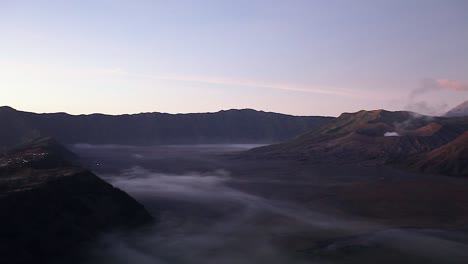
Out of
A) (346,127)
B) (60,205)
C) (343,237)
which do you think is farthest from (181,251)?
(346,127)

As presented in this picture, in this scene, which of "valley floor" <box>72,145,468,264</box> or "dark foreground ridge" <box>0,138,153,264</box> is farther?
"valley floor" <box>72,145,468,264</box>

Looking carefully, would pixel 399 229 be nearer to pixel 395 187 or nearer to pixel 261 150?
pixel 395 187

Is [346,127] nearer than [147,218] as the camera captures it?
No

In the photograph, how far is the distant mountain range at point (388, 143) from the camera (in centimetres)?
7744

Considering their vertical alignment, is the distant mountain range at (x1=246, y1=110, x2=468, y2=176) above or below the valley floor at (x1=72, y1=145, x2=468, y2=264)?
above

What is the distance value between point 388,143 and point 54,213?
307ft

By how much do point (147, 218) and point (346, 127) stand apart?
110 m

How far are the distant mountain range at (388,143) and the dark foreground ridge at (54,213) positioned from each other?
188 feet

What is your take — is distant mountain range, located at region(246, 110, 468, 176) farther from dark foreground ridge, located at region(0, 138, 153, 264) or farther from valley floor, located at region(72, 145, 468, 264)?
dark foreground ridge, located at region(0, 138, 153, 264)

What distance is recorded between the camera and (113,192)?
34.7m

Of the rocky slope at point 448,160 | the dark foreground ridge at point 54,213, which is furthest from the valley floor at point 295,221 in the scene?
the rocky slope at point 448,160

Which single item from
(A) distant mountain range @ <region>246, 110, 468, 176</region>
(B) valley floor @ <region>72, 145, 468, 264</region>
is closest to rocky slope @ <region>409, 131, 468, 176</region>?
(A) distant mountain range @ <region>246, 110, 468, 176</region>

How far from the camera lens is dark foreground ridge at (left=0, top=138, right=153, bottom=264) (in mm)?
23125

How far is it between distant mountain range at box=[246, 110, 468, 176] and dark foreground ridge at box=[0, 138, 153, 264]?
188 feet
